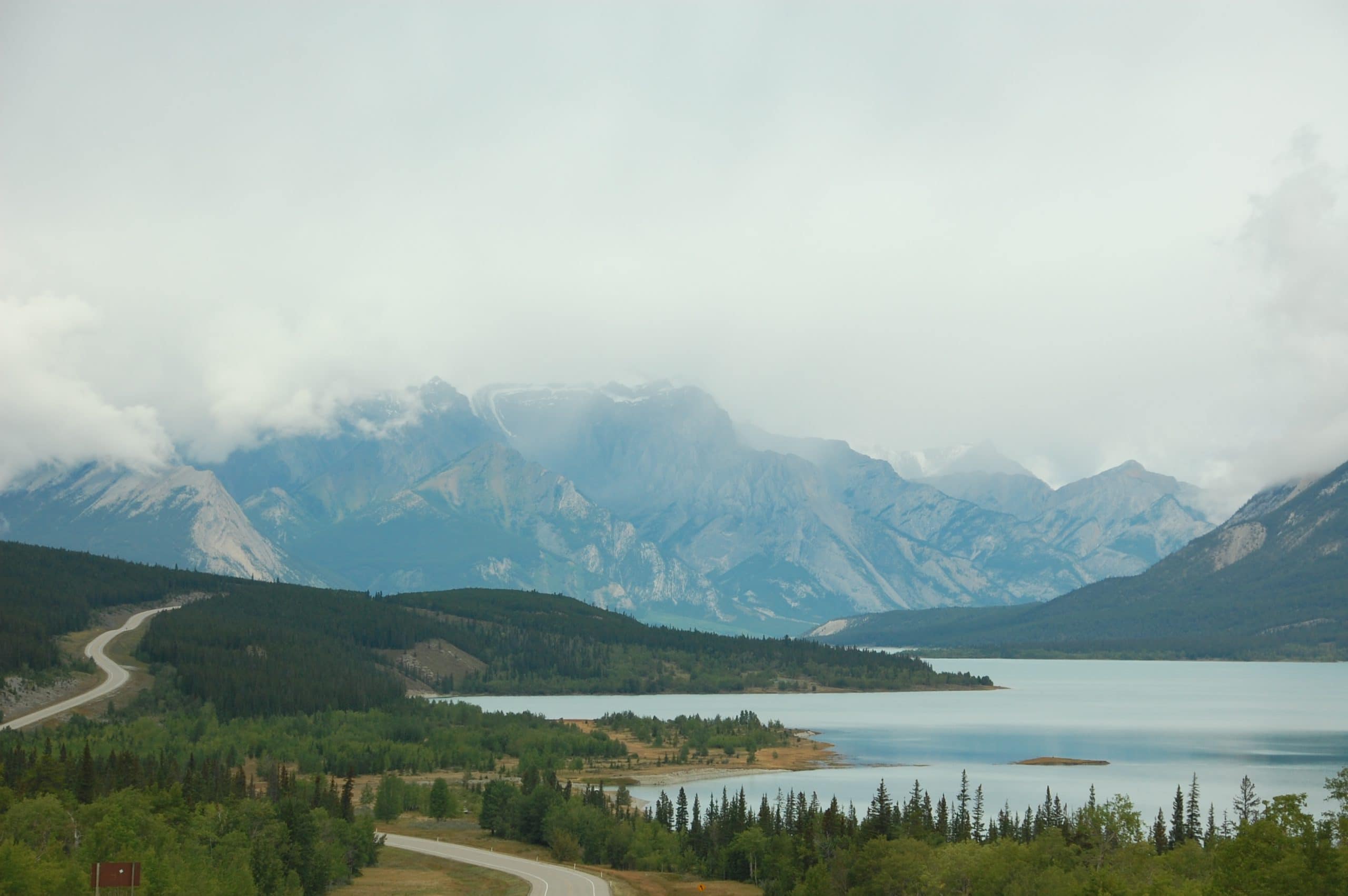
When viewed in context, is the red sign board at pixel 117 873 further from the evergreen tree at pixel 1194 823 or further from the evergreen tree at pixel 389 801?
the evergreen tree at pixel 1194 823

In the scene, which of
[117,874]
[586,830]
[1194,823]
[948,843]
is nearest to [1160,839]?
[1194,823]

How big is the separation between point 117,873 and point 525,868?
34286 mm

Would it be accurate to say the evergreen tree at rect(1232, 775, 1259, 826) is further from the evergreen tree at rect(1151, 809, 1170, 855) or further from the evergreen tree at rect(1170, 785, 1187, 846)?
the evergreen tree at rect(1151, 809, 1170, 855)

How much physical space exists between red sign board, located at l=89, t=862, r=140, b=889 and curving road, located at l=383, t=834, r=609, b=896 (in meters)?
23.2

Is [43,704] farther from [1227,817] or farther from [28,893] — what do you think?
[1227,817]

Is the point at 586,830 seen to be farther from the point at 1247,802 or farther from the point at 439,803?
the point at 1247,802

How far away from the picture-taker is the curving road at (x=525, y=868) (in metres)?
76.1

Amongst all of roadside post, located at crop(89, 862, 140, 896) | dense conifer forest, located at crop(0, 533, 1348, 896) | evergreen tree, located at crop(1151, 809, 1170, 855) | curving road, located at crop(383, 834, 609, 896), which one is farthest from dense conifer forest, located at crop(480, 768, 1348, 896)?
roadside post, located at crop(89, 862, 140, 896)

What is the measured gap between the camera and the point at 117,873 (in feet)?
187

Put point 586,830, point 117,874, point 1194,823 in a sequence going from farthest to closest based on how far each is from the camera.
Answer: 1. point 586,830
2. point 1194,823
3. point 117,874

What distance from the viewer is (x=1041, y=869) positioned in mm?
69375

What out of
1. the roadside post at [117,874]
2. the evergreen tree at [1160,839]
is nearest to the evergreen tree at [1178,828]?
the evergreen tree at [1160,839]

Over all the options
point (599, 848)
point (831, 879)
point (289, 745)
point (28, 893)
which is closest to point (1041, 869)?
point (831, 879)

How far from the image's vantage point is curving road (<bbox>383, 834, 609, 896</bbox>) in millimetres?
76062
